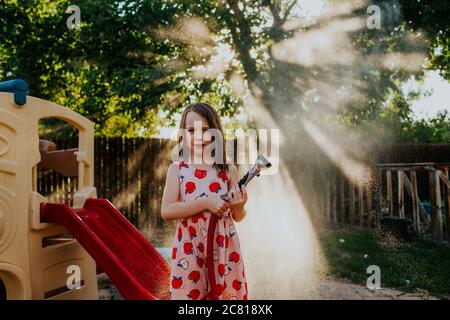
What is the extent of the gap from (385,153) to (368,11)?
4571 mm

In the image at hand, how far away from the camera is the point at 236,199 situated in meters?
1.95

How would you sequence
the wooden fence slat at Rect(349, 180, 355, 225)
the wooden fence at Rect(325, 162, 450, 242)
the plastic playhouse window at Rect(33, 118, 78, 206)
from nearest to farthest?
the wooden fence at Rect(325, 162, 450, 242) → the wooden fence slat at Rect(349, 180, 355, 225) → the plastic playhouse window at Rect(33, 118, 78, 206)

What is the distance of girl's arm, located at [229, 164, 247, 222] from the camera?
1.94m

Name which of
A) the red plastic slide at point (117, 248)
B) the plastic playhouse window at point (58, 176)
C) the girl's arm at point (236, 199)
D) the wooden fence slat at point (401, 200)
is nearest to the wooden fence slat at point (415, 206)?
the wooden fence slat at point (401, 200)

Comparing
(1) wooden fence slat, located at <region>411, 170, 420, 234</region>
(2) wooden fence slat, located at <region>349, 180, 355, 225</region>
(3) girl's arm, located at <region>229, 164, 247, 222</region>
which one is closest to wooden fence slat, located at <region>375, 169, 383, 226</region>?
(2) wooden fence slat, located at <region>349, 180, 355, 225</region>

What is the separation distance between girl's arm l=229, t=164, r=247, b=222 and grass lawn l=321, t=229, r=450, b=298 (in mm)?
3167

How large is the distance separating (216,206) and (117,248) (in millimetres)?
1688

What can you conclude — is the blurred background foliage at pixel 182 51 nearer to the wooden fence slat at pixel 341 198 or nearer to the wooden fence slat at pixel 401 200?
the wooden fence slat at pixel 341 198

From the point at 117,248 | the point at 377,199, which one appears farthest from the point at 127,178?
the point at 117,248

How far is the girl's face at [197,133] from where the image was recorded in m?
2.17

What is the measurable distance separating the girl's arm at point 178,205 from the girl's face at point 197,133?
0.47ft

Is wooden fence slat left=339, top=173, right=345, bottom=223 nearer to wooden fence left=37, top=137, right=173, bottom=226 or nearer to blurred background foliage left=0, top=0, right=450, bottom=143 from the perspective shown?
blurred background foliage left=0, top=0, right=450, bottom=143
